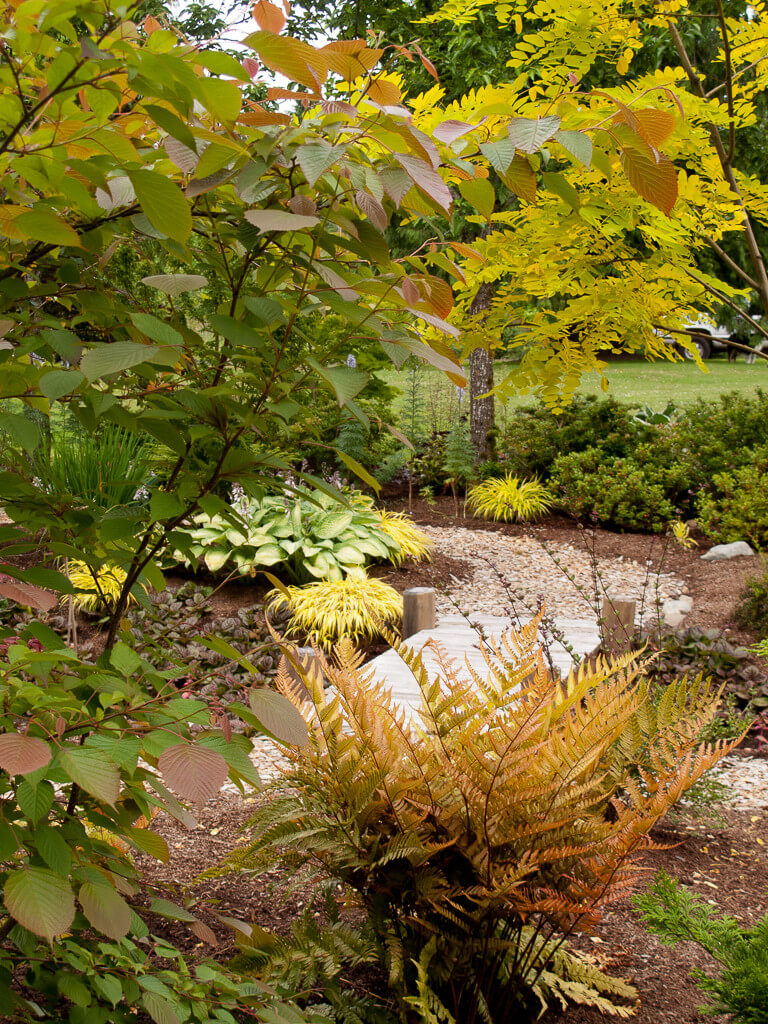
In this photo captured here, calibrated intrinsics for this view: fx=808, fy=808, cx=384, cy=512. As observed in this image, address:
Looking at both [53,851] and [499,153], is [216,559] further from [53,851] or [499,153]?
[499,153]

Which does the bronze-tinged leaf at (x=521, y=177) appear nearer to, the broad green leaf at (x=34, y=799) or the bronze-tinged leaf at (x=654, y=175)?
the bronze-tinged leaf at (x=654, y=175)

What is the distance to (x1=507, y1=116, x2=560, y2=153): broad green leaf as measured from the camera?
868 millimetres

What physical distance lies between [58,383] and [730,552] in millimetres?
7611

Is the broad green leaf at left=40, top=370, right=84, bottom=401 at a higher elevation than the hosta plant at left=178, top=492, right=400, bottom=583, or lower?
higher

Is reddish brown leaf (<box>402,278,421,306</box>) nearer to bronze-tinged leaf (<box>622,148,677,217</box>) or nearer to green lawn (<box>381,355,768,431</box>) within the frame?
bronze-tinged leaf (<box>622,148,677,217</box>)

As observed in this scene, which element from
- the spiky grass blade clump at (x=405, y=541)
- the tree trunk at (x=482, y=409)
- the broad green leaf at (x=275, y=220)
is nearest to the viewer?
the broad green leaf at (x=275, y=220)

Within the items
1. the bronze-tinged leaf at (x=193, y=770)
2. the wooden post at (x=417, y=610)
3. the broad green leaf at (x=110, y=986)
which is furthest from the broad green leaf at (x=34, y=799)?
the wooden post at (x=417, y=610)

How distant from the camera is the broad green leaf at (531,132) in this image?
0.87 meters

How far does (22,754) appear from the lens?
0.72 meters

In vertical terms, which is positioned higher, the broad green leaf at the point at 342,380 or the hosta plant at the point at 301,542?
the broad green leaf at the point at 342,380

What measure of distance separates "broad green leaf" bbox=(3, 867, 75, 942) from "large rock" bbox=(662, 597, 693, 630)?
18.4 ft

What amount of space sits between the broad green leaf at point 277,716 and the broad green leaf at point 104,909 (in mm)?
277

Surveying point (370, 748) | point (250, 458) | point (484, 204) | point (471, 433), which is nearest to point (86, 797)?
point (250, 458)

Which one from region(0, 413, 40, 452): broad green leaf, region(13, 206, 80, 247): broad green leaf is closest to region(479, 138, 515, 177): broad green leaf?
region(13, 206, 80, 247): broad green leaf
